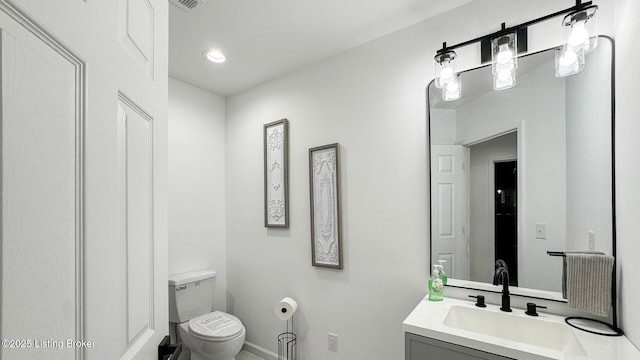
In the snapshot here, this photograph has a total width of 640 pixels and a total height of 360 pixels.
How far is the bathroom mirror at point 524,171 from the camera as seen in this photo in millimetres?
1407

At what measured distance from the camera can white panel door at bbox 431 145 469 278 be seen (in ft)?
5.86

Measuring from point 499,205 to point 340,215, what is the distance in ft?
3.26

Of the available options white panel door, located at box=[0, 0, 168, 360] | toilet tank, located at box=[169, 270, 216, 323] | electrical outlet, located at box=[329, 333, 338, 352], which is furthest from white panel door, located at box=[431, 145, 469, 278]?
toilet tank, located at box=[169, 270, 216, 323]

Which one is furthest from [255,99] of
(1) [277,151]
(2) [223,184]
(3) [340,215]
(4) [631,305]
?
(4) [631,305]

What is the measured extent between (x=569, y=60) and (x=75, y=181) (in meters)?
1.86

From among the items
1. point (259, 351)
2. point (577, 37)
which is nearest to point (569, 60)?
point (577, 37)

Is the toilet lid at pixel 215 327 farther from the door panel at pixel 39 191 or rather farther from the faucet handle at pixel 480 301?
the door panel at pixel 39 191

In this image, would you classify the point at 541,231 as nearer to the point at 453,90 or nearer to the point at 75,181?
the point at 453,90

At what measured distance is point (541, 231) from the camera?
154cm

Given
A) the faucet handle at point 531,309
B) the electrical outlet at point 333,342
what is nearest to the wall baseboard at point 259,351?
the electrical outlet at point 333,342

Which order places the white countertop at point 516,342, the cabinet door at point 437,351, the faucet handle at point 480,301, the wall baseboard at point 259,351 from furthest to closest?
the wall baseboard at point 259,351
the faucet handle at point 480,301
the cabinet door at point 437,351
the white countertop at point 516,342

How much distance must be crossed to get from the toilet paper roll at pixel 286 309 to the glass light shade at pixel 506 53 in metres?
2.04

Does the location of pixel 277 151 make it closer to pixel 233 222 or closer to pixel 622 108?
pixel 233 222

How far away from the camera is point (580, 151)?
4.78 feet
